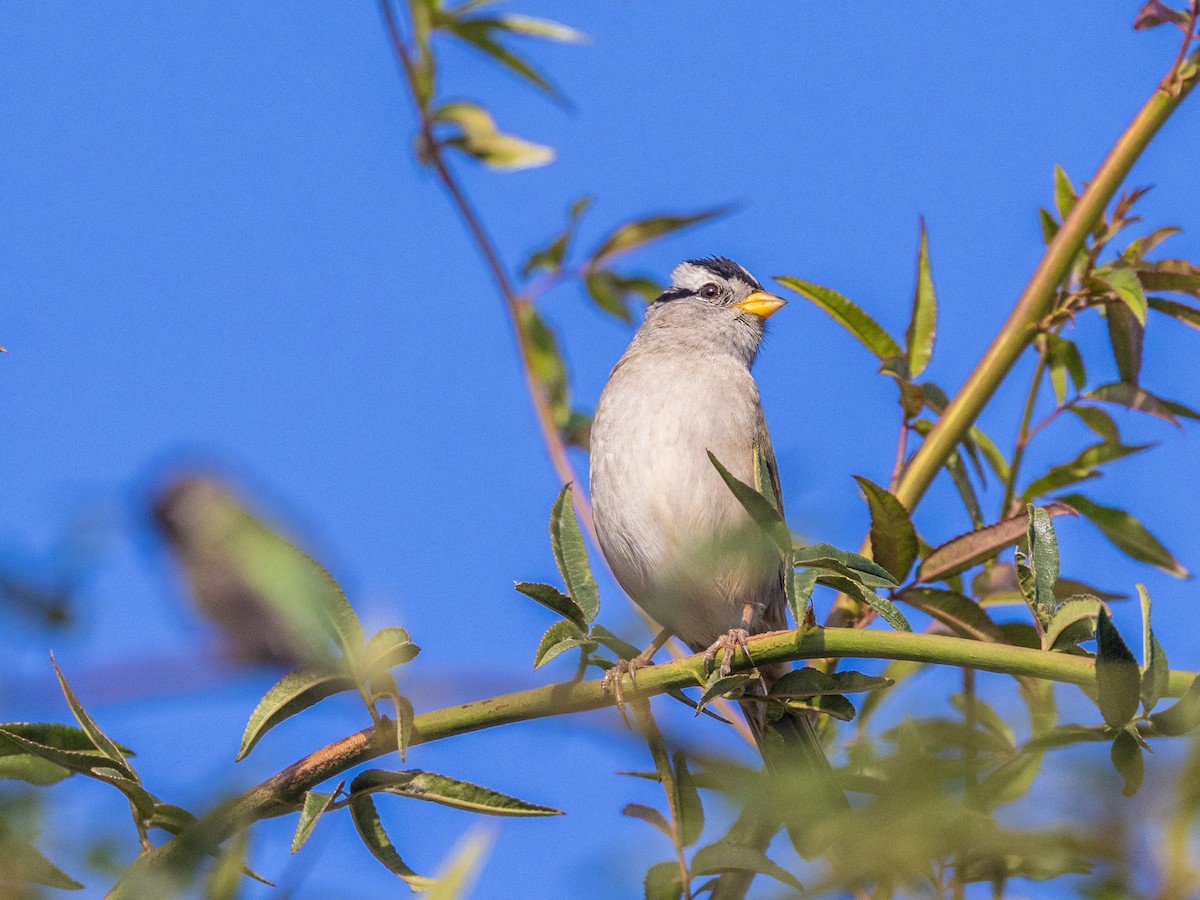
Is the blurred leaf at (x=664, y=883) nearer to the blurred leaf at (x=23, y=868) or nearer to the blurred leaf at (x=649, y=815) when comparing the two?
the blurred leaf at (x=649, y=815)

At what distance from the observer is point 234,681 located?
128cm

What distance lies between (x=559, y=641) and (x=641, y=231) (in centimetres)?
145

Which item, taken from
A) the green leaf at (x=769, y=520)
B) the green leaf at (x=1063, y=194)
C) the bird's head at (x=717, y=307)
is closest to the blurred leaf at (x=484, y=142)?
the green leaf at (x=1063, y=194)

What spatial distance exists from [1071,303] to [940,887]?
5.36 feet

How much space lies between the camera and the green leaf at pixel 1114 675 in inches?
43.1

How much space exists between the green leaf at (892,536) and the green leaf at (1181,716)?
641 millimetres

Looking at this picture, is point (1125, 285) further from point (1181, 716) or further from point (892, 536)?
point (1181, 716)

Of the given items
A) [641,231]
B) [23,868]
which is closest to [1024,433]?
[641,231]

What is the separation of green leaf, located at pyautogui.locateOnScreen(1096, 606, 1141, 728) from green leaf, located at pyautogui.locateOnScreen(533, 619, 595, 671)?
502mm

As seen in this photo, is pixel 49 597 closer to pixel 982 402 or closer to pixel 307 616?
A: pixel 307 616

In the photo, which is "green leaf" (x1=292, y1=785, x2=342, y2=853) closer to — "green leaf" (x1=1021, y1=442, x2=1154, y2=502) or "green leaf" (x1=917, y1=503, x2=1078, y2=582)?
"green leaf" (x1=917, y1=503, x2=1078, y2=582)

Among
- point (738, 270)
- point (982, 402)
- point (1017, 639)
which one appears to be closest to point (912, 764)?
point (1017, 639)

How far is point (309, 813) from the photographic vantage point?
4.08ft

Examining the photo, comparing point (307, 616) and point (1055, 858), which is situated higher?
point (307, 616)
